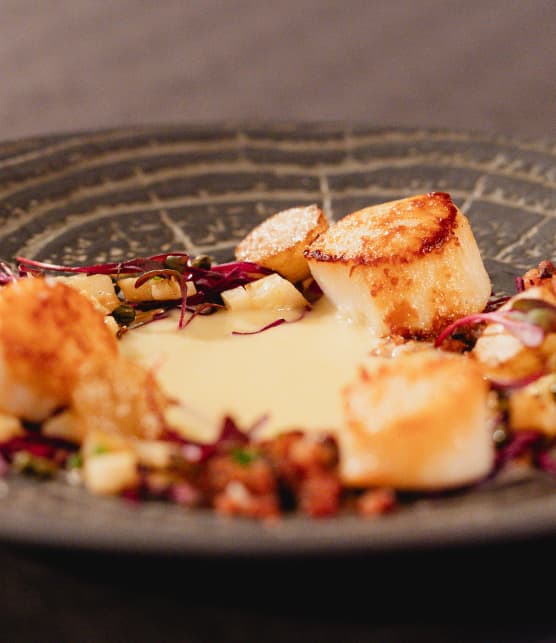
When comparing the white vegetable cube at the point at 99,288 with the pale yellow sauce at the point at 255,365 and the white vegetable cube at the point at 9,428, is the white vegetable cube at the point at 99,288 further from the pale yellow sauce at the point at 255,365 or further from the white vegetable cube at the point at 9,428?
the white vegetable cube at the point at 9,428

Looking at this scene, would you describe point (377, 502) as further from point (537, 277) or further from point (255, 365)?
point (537, 277)

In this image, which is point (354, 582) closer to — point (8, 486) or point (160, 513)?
point (160, 513)

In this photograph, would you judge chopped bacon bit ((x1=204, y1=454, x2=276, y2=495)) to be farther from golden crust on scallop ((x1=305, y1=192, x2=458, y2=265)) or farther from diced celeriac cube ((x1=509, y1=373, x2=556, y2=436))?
golden crust on scallop ((x1=305, y1=192, x2=458, y2=265))

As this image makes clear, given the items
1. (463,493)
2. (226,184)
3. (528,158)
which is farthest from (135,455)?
(528,158)

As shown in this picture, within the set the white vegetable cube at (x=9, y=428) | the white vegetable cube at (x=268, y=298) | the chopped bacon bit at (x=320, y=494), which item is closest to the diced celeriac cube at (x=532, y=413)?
the chopped bacon bit at (x=320, y=494)

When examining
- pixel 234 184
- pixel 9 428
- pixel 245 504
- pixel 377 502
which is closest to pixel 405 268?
pixel 377 502

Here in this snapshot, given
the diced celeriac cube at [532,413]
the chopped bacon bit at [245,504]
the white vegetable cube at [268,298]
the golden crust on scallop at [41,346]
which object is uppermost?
the white vegetable cube at [268,298]
